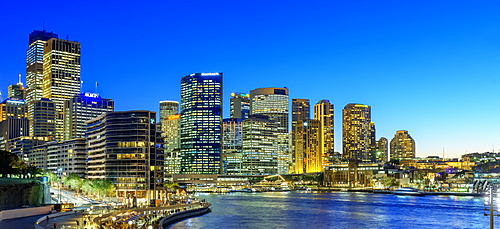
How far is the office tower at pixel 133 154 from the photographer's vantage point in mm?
170250

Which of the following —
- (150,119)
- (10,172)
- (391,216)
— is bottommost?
(391,216)

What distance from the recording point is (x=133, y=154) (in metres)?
172

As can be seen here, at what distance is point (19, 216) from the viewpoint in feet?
261

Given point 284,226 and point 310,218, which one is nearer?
point 284,226

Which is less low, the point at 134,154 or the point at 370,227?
the point at 134,154

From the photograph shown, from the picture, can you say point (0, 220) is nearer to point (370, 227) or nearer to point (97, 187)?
point (370, 227)

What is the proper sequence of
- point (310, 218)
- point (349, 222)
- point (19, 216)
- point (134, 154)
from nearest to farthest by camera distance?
point (19, 216) < point (349, 222) < point (310, 218) < point (134, 154)

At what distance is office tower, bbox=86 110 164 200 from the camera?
559 feet

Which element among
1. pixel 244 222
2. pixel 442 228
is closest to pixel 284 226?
pixel 244 222

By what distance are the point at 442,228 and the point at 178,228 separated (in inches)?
1808

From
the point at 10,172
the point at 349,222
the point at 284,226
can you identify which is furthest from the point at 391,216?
the point at 10,172

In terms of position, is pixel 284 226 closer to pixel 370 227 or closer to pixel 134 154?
pixel 370 227

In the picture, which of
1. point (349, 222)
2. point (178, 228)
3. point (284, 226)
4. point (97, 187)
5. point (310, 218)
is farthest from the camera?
point (97, 187)

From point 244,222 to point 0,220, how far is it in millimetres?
44177
